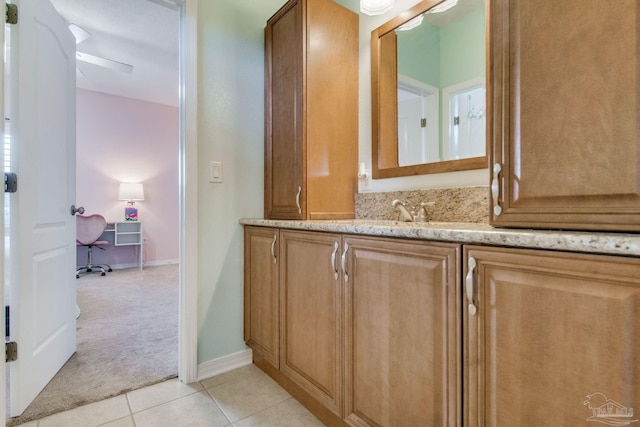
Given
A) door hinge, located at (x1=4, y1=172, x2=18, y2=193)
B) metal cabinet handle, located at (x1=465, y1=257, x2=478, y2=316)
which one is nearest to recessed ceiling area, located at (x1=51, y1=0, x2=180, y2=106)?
door hinge, located at (x1=4, y1=172, x2=18, y2=193)

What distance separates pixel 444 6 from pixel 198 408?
2.26 m

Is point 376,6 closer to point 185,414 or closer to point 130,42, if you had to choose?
point 185,414

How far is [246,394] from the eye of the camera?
1.58 meters

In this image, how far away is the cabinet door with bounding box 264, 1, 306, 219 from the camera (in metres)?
1.66

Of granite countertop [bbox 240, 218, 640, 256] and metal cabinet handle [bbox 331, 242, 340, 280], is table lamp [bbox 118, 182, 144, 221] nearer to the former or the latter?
metal cabinet handle [bbox 331, 242, 340, 280]

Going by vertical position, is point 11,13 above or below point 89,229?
above

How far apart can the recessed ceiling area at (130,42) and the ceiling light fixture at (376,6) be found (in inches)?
40.3

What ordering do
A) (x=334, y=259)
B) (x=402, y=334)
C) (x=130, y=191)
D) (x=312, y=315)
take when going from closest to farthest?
(x=402, y=334)
(x=334, y=259)
(x=312, y=315)
(x=130, y=191)

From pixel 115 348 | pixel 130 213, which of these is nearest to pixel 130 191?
pixel 130 213

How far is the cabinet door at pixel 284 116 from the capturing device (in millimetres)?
1657

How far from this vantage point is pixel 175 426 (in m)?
1.33

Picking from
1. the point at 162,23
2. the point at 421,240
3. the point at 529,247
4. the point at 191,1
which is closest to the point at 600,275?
the point at 529,247

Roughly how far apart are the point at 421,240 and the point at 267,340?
1120 mm

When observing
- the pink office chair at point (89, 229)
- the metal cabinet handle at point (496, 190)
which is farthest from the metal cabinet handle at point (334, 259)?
the pink office chair at point (89, 229)
